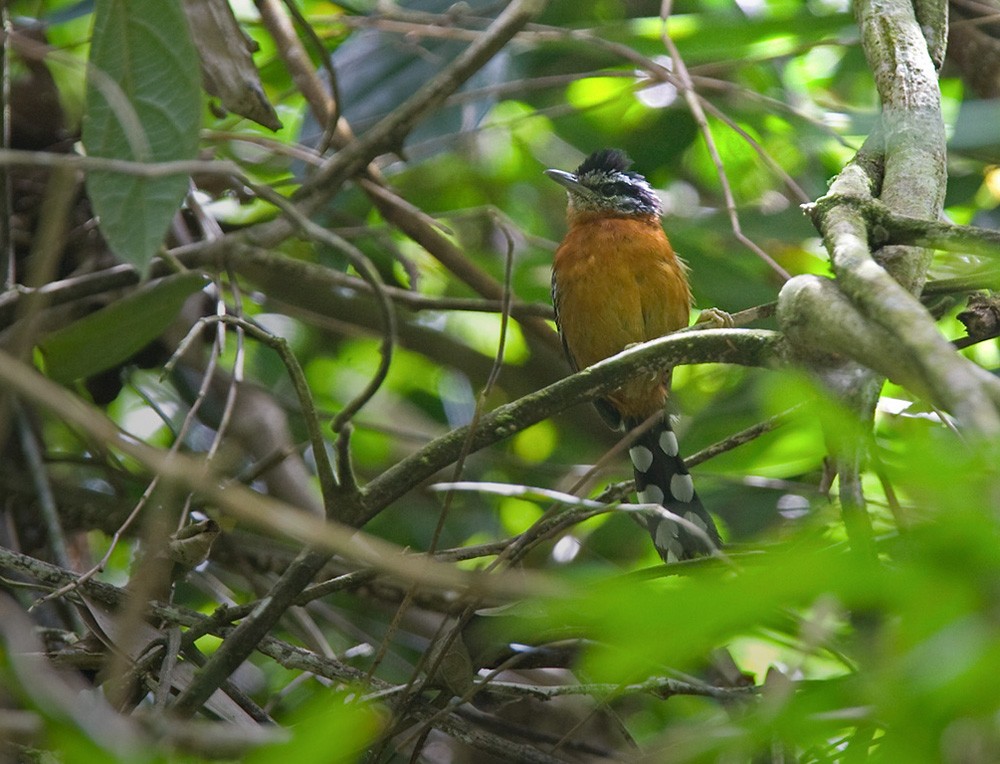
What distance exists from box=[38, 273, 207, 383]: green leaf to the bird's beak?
89.7 inches

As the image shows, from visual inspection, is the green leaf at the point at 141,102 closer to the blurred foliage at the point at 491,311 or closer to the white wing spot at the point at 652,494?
the blurred foliage at the point at 491,311

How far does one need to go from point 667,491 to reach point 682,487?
11 centimetres

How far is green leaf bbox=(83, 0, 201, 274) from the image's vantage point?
8.02 ft

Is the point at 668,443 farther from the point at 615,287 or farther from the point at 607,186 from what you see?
the point at 607,186

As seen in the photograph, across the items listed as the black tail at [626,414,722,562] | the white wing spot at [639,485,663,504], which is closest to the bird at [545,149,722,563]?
the black tail at [626,414,722,562]

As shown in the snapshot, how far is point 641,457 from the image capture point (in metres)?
4.28

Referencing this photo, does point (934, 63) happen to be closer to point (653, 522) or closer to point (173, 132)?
point (653, 522)

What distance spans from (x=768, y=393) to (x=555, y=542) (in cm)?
286

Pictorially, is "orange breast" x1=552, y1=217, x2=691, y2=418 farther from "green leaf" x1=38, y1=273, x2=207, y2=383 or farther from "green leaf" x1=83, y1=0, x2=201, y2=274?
"green leaf" x1=83, y1=0, x2=201, y2=274

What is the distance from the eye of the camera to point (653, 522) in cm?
353

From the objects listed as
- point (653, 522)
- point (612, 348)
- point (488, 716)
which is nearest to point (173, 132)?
point (488, 716)

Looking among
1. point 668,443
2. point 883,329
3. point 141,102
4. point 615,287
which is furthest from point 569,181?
point 883,329

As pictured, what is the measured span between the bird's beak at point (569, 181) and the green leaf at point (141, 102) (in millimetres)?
2597

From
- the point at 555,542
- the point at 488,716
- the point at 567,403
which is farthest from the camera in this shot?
the point at 555,542
